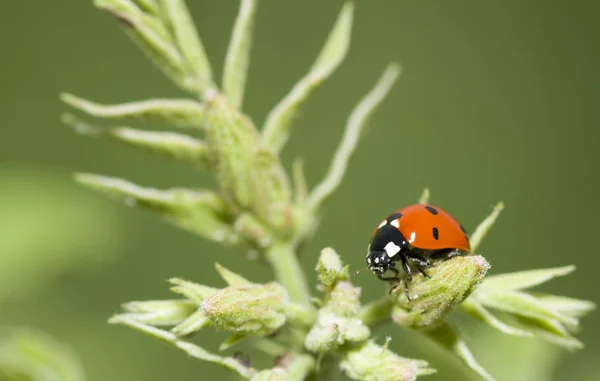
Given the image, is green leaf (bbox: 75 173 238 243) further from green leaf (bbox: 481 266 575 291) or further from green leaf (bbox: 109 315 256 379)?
green leaf (bbox: 481 266 575 291)

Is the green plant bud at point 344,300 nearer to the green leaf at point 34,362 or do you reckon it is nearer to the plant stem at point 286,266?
the plant stem at point 286,266

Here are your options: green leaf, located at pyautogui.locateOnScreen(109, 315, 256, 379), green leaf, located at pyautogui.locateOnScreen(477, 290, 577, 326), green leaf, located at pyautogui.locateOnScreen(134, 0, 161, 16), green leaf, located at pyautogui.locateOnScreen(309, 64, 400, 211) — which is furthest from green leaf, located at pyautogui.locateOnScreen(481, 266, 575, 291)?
green leaf, located at pyautogui.locateOnScreen(134, 0, 161, 16)

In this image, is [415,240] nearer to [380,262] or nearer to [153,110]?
[380,262]

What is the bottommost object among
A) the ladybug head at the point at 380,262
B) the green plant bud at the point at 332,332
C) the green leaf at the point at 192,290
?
the green plant bud at the point at 332,332

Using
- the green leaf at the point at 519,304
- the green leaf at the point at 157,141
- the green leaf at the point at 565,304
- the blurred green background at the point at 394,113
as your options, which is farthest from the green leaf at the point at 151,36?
the blurred green background at the point at 394,113

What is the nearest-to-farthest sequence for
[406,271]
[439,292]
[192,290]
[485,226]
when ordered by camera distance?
[439,292]
[192,290]
[485,226]
[406,271]

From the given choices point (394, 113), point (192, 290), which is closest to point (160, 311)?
point (192, 290)
